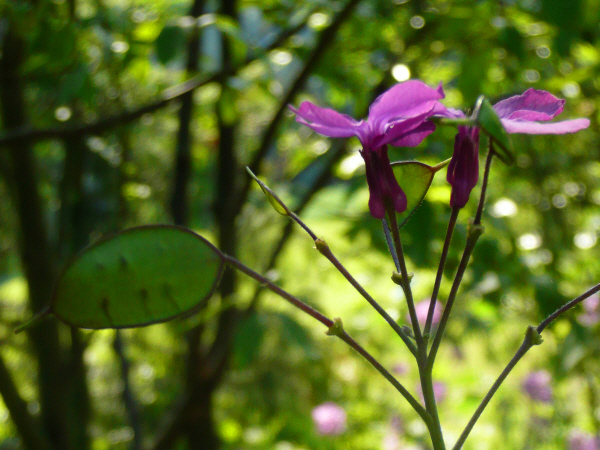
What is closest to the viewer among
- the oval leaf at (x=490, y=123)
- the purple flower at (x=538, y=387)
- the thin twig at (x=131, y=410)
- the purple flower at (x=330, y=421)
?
the oval leaf at (x=490, y=123)

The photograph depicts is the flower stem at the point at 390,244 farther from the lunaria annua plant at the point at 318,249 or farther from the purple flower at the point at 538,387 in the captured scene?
the purple flower at the point at 538,387

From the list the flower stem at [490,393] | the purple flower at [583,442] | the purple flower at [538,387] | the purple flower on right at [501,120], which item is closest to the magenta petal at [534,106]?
the purple flower on right at [501,120]

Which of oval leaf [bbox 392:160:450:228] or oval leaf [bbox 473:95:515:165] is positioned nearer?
oval leaf [bbox 473:95:515:165]

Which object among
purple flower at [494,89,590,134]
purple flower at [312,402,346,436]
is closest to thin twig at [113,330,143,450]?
purple flower at [312,402,346,436]

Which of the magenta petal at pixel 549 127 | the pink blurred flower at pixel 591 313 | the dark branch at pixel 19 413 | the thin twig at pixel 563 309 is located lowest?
the pink blurred flower at pixel 591 313

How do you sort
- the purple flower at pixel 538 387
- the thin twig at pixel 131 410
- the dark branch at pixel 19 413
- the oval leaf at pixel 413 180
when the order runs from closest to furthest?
1. the oval leaf at pixel 413 180
2. the dark branch at pixel 19 413
3. the thin twig at pixel 131 410
4. the purple flower at pixel 538 387

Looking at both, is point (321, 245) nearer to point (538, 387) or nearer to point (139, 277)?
point (139, 277)

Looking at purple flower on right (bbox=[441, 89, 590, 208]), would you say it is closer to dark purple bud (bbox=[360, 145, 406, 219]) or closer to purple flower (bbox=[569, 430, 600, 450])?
dark purple bud (bbox=[360, 145, 406, 219])

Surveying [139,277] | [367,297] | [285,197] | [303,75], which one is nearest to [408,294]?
[367,297]
